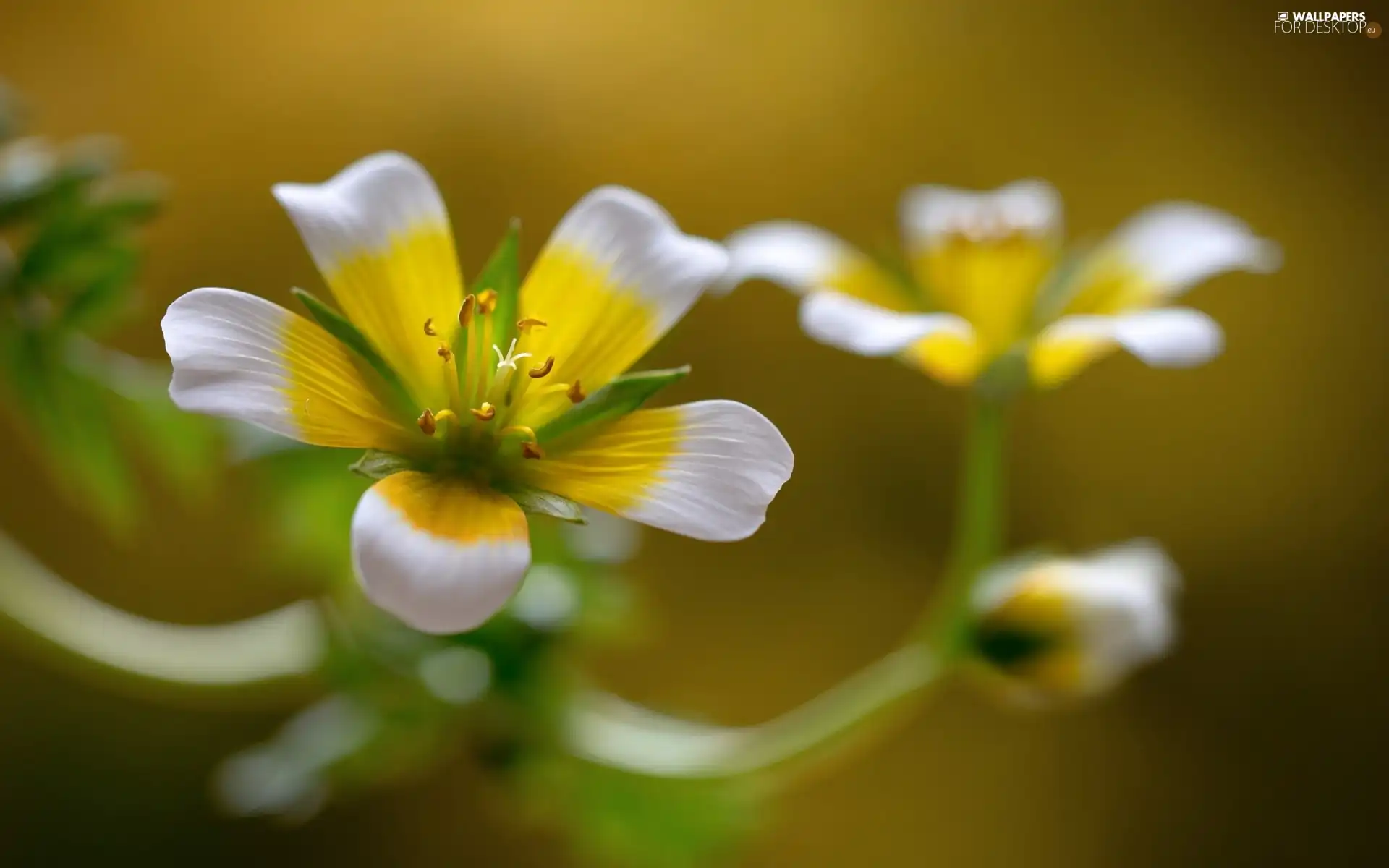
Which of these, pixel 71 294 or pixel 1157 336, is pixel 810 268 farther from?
pixel 71 294

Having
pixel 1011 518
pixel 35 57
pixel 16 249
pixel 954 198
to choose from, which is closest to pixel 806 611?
pixel 1011 518

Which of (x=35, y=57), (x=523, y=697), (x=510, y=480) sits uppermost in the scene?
(x=35, y=57)

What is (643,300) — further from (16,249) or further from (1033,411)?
(1033,411)

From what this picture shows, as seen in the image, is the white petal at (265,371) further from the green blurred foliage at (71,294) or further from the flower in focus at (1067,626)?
the flower in focus at (1067,626)

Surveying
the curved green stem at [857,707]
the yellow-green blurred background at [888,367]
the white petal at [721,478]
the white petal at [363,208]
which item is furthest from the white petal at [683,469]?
the yellow-green blurred background at [888,367]

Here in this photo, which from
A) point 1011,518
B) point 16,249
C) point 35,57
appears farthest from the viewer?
point 1011,518

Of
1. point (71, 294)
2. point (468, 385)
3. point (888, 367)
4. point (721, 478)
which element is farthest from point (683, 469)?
point (888, 367)

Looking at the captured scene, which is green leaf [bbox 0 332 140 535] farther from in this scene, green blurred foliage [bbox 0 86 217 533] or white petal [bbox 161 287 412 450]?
white petal [bbox 161 287 412 450]
